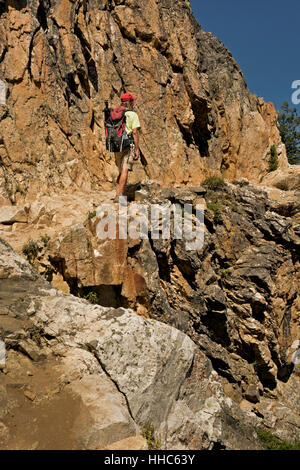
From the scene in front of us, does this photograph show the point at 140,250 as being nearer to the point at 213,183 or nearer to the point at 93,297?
the point at 93,297

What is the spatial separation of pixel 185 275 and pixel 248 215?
5288mm

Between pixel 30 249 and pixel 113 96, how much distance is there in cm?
811

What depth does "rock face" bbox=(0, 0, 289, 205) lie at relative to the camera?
8.24m

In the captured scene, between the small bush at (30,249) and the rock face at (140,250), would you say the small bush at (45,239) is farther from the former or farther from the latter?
the small bush at (30,249)

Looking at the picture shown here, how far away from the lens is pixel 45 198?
312 inches

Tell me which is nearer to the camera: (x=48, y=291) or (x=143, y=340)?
(x=143, y=340)

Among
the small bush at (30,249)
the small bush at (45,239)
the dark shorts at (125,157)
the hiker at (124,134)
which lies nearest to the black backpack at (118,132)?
the hiker at (124,134)

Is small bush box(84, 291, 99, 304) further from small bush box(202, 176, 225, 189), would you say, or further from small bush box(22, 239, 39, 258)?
small bush box(202, 176, 225, 189)

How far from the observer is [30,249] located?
6031mm

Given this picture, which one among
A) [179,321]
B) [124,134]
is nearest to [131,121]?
[124,134]

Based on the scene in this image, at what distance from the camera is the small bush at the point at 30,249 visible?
235 inches

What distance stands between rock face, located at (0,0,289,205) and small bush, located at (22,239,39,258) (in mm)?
1845

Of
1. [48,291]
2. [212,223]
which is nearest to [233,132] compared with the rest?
[212,223]
